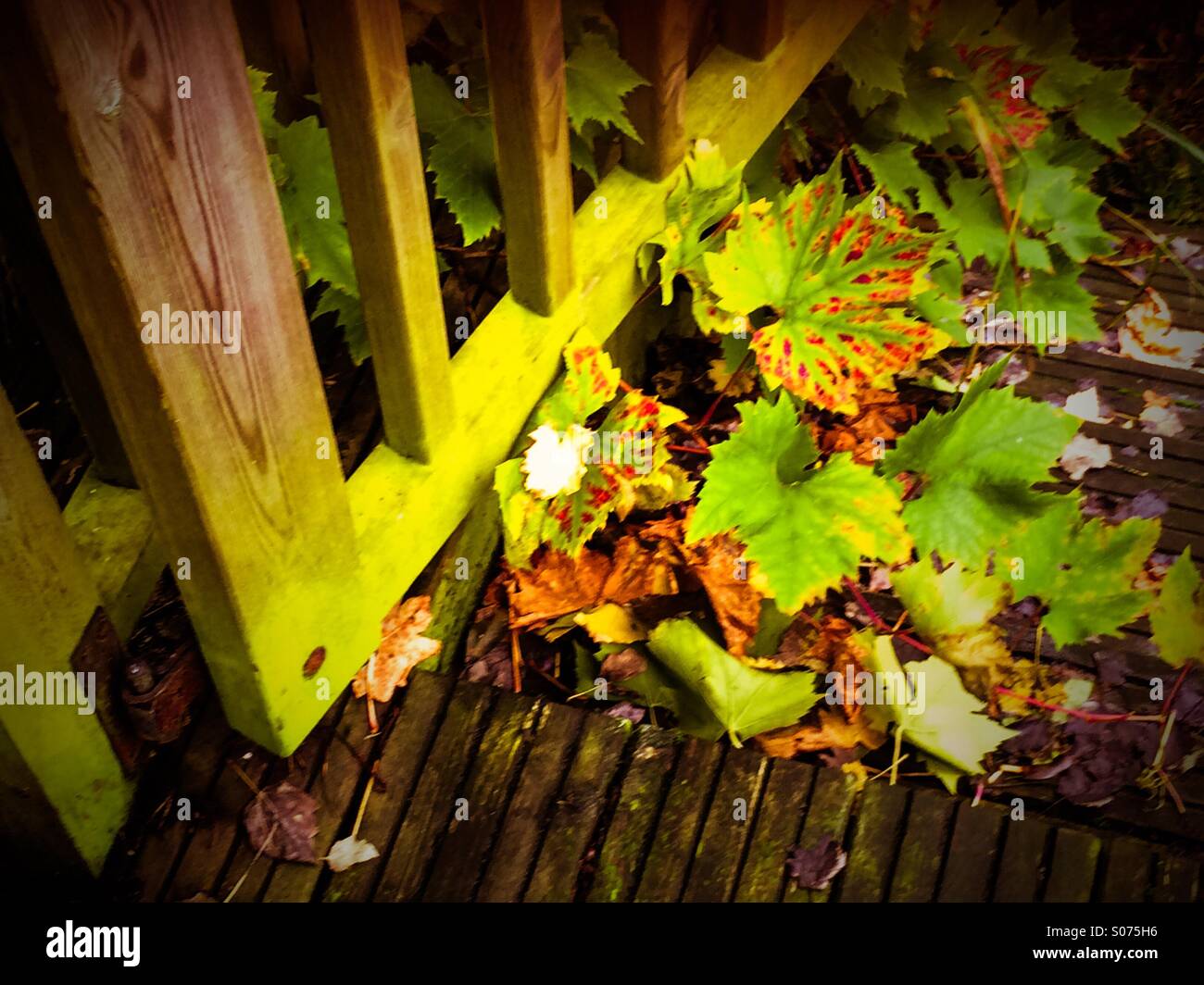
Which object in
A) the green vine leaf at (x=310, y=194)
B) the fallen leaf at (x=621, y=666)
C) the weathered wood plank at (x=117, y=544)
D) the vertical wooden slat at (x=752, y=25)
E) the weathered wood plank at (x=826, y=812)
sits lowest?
the weathered wood plank at (x=826, y=812)

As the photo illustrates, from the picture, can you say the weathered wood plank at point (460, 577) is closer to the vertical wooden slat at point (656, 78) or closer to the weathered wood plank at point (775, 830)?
the weathered wood plank at point (775, 830)

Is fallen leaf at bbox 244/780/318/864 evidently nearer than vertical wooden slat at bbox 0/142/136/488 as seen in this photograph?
No

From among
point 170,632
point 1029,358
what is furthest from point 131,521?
point 1029,358

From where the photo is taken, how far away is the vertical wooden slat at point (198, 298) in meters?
0.92

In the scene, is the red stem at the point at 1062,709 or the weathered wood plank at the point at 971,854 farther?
the red stem at the point at 1062,709

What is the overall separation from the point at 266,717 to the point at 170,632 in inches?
8.4

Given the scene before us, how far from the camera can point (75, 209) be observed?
98 cm

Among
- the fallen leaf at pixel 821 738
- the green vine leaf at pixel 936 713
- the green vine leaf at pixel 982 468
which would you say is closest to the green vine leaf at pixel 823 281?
the green vine leaf at pixel 982 468

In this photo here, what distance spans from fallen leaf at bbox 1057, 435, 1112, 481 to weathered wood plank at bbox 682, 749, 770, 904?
1171mm

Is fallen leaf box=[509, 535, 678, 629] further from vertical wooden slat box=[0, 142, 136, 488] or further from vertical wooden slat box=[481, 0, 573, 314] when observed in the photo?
vertical wooden slat box=[0, 142, 136, 488]

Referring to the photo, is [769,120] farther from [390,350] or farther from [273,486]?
[273,486]

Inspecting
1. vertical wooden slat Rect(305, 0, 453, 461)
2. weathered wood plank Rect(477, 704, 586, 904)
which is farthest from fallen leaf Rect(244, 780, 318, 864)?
vertical wooden slat Rect(305, 0, 453, 461)

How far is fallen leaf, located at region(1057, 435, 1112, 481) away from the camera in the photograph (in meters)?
2.38

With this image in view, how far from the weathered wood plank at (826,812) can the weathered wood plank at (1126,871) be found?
0.43m
